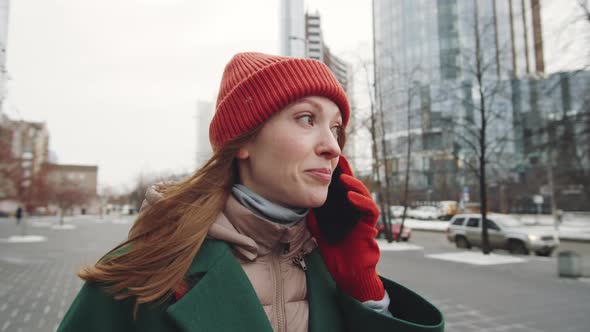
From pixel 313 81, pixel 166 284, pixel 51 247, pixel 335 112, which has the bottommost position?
pixel 51 247

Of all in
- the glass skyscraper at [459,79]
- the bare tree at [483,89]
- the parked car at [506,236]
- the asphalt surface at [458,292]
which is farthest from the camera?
the parked car at [506,236]

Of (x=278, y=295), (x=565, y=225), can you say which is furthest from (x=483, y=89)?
(x=565, y=225)

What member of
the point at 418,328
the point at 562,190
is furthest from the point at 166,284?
the point at 562,190

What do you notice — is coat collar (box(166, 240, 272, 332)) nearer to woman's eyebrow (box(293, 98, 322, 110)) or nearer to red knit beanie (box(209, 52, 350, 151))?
red knit beanie (box(209, 52, 350, 151))

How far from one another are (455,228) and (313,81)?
16.7 metres

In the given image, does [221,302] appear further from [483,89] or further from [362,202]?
[483,89]

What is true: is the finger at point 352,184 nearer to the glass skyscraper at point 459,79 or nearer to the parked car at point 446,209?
the glass skyscraper at point 459,79

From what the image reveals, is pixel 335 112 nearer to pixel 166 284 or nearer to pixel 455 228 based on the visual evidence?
pixel 166 284

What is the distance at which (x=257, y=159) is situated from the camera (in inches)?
52.5

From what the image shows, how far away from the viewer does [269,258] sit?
1369 millimetres

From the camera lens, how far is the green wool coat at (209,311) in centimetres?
110

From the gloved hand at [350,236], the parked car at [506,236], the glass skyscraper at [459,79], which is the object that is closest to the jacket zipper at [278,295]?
the gloved hand at [350,236]

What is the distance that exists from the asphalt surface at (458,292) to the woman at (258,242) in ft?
15.2

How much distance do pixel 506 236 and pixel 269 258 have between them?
15.3 meters
